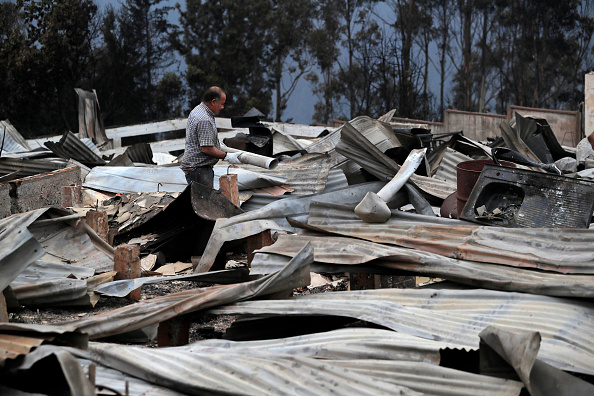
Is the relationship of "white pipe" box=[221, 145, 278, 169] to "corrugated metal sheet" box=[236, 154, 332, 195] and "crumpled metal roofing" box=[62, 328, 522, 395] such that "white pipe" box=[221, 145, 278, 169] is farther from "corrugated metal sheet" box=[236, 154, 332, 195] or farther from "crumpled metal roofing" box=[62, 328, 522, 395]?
"crumpled metal roofing" box=[62, 328, 522, 395]

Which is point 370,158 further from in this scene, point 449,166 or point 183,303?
point 183,303

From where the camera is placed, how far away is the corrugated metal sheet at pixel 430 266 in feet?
11.9

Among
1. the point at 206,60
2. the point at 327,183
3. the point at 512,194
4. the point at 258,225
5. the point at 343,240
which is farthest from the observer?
the point at 206,60

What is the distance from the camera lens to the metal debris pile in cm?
264

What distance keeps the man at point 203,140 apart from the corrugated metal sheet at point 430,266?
2310 millimetres

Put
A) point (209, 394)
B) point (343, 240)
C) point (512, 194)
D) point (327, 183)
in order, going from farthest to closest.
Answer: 1. point (327, 183)
2. point (512, 194)
3. point (343, 240)
4. point (209, 394)

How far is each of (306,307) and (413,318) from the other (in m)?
0.56

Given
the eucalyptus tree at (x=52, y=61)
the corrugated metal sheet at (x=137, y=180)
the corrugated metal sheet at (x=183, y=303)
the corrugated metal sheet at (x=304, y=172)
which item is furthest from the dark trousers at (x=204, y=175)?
the eucalyptus tree at (x=52, y=61)

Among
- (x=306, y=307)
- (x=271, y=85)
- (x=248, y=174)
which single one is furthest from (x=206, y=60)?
(x=306, y=307)

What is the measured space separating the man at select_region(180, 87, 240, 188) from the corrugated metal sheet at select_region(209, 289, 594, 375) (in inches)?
131

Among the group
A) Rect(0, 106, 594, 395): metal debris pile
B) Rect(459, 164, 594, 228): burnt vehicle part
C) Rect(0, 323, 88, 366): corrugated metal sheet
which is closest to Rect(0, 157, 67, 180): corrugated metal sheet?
Rect(0, 106, 594, 395): metal debris pile

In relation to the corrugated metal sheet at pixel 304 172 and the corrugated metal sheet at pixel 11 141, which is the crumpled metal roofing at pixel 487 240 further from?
the corrugated metal sheet at pixel 11 141

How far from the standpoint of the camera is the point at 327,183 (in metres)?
7.84

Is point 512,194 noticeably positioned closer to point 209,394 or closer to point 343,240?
point 343,240
